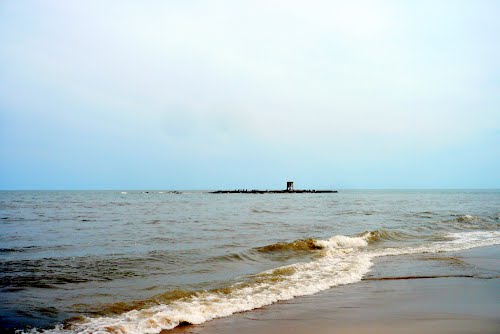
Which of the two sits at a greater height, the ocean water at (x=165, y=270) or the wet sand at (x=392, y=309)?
the wet sand at (x=392, y=309)

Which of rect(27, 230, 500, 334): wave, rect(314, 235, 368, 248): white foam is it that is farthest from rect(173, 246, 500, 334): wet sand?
rect(314, 235, 368, 248): white foam

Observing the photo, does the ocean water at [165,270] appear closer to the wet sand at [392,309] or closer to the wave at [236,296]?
the wave at [236,296]

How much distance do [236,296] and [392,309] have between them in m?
3.33

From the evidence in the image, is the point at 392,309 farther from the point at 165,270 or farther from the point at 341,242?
the point at 341,242

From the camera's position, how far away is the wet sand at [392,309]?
6.52m

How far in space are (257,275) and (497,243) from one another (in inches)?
517

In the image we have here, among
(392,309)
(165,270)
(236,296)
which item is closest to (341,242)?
(165,270)

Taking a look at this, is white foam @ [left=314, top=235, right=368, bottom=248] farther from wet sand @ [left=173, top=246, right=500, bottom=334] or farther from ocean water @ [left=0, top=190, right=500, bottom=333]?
wet sand @ [left=173, top=246, right=500, bottom=334]

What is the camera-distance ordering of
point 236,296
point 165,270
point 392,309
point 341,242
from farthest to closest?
1. point 341,242
2. point 165,270
3. point 236,296
4. point 392,309

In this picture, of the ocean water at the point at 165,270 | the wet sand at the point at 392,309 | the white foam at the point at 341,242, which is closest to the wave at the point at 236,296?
the ocean water at the point at 165,270

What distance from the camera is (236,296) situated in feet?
29.0

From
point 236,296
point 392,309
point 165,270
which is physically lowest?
point 165,270

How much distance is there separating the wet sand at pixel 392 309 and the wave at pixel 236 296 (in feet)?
1.17

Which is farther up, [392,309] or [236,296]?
[392,309]
